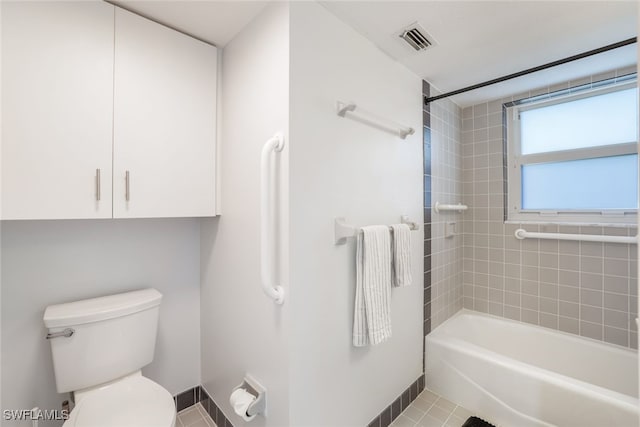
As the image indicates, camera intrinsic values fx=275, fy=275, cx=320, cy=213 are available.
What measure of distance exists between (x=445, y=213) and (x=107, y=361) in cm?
224

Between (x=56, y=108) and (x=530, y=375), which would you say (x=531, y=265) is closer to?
(x=530, y=375)

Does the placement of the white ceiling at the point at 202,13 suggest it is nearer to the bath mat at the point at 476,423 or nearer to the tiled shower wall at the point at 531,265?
the tiled shower wall at the point at 531,265

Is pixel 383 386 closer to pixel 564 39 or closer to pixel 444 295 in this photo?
pixel 444 295

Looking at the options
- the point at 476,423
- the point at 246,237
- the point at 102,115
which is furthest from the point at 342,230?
the point at 476,423

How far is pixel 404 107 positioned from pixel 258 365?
63.4 inches

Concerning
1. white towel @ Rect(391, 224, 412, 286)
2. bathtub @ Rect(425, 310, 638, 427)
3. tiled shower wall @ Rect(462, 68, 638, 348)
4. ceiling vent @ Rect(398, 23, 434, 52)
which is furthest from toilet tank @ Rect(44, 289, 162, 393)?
tiled shower wall @ Rect(462, 68, 638, 348)

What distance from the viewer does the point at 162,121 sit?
1.31 m

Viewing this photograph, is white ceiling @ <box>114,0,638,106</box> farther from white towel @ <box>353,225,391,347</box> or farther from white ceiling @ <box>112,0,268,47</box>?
white towel @ <box>353,225,391,347</box>

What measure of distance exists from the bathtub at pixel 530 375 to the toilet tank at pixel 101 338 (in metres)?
1.72

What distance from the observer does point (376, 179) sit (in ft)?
4.84

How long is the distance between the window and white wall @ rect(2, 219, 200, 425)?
2462mm

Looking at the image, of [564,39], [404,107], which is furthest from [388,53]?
[564,39]

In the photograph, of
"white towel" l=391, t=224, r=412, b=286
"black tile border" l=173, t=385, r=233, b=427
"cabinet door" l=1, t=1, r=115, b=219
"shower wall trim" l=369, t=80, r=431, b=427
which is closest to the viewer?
"cabinet door" l=1, t=1, r=115, b=219

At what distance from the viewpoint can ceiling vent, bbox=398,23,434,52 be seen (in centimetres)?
134
